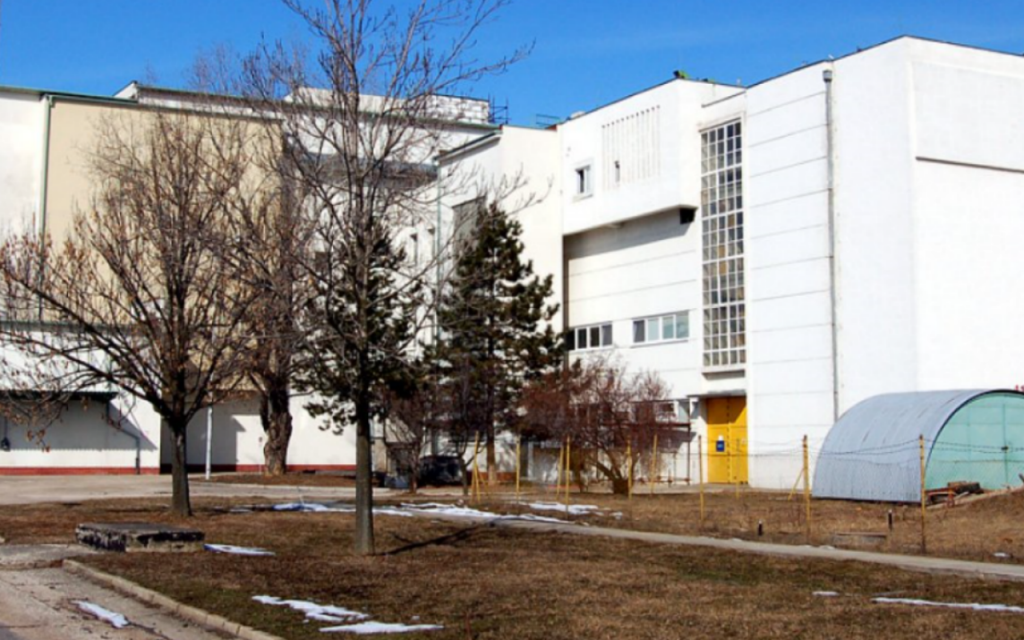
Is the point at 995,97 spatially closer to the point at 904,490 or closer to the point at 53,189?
the point at 904,490

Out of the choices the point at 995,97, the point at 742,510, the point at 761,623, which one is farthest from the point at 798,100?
the point at 761,623

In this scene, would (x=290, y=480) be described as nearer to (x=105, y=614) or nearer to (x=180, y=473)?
(x=180, y=473)

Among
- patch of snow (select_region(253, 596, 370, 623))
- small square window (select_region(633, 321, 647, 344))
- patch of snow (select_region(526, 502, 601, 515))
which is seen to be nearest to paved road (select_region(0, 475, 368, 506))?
patch of snow (select_region(526, 502, 601, 515))

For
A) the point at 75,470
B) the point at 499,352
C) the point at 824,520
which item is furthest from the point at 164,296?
the point at 75,470

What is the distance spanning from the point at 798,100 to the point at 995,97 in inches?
268

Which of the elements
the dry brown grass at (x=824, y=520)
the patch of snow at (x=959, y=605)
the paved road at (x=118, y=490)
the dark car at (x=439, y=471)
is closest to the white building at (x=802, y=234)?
the paved road at (x=118, y=490)

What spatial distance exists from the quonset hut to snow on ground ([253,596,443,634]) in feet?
75.0

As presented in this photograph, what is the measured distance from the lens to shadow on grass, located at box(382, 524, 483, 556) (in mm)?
20531

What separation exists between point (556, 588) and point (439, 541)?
24.1ft

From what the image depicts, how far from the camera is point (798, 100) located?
44375 millimetres

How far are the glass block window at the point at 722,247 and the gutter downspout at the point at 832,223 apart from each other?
16.5 feet

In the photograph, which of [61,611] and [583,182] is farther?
[583,182]

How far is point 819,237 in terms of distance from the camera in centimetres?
4309

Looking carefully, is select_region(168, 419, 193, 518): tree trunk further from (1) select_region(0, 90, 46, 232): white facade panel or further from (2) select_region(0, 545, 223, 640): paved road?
(1) select_region(0, 90, 46, 232): white facade panel
